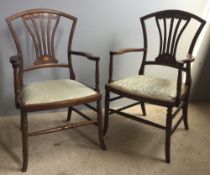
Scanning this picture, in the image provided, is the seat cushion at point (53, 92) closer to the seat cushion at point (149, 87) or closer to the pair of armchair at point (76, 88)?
the pair of armchair at point (76, 88)

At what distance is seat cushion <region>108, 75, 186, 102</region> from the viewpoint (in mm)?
1696

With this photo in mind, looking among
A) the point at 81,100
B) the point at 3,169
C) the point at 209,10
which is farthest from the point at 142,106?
the point at 3,169

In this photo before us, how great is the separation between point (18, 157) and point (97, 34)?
111 centimetres

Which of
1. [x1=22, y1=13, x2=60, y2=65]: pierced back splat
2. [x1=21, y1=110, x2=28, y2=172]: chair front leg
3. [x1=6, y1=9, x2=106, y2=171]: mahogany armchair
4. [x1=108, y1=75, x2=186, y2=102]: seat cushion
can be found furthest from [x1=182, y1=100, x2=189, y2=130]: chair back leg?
[x1=21, y1=110, x2=28, y2=172]: chair front leg

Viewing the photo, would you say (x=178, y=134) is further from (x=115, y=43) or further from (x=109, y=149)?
A: (x=115, y=43)

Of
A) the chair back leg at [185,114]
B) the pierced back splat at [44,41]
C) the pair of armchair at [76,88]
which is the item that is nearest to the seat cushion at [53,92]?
the pair of armchair at [76,88]

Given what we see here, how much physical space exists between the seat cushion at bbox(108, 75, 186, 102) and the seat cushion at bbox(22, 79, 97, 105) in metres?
0.23

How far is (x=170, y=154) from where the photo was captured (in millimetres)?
1854

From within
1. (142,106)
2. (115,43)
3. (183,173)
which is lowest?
(183,173)

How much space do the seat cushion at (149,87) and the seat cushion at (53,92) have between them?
0.76 feet

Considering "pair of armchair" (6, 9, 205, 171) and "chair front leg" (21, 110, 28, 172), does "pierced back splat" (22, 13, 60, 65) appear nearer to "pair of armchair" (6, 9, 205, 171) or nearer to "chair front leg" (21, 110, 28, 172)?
"pair of armchair" (6, 9, 205, 171)

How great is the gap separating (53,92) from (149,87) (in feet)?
2.01

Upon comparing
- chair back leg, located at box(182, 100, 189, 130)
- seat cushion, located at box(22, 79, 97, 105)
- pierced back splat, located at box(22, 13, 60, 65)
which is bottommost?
chair back leg, located at box(182, 100, 189, 130)

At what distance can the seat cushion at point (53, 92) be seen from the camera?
1.59 m
